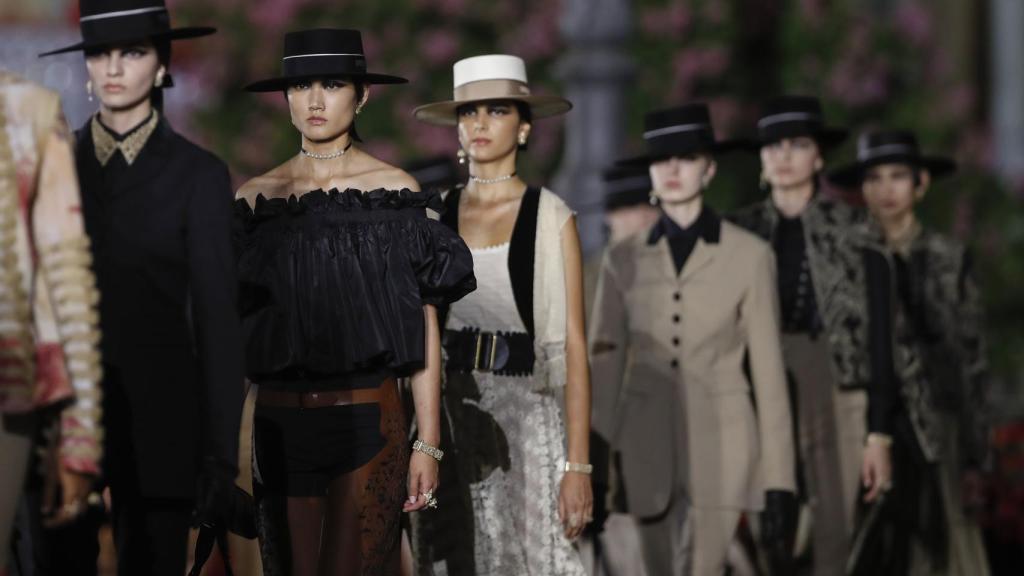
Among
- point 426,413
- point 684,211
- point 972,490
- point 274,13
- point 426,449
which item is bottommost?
point 972,490

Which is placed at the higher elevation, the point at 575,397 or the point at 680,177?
the point at 680,177

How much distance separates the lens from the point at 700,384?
27.3ft

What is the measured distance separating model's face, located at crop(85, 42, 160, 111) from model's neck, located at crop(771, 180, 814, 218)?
4.84 metres

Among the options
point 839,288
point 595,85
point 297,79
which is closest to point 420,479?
point 297,79

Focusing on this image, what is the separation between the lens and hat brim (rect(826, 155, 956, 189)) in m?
10.8

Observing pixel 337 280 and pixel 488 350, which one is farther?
pixel 488 350

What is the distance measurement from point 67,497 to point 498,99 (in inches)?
116

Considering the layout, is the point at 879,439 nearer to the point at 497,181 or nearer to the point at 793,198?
the point at 793,198

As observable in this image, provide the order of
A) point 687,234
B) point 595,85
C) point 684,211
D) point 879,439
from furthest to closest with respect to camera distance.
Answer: point 595,85 → point 879,439 → point 684,211 → point 687,234

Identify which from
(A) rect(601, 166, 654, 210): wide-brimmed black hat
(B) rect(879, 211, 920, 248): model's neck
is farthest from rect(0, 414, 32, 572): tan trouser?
(B) rect(879, 211, 920, 248): model's neck

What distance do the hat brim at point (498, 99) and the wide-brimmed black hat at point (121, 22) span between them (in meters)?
2.03

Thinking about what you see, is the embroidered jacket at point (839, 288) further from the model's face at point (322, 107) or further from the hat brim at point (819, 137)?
the model's face at point (322, 107)

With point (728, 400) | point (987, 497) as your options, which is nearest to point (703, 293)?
point (728, 400)

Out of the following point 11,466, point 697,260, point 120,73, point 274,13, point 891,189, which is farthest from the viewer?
point 274,13
